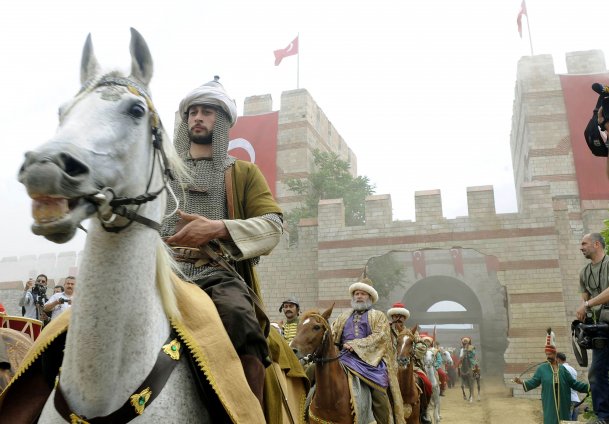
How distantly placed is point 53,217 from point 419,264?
1732cm

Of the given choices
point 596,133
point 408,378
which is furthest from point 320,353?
point 596,133

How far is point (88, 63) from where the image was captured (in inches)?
88.0

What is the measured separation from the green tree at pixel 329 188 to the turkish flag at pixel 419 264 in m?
7.99

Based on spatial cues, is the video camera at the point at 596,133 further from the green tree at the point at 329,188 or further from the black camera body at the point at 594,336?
the green tree at the point at 329,188

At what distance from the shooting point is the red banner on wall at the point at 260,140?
2716cm

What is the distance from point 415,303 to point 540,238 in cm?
896


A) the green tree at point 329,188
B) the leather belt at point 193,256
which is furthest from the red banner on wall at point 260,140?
the leather belt at point 193,256

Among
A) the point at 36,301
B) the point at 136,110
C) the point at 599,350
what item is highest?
the point at 136,110

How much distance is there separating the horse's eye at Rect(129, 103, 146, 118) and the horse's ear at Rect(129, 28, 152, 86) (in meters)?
0.30

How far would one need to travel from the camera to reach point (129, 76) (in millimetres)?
2170

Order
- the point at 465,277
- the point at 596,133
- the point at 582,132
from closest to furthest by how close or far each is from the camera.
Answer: the point at 596,133 → the point at 465,277 → the point at 582,132

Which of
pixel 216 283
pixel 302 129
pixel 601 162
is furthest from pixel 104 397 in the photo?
pixel 302 129

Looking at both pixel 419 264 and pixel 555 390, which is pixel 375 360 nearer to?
pixel 555 390

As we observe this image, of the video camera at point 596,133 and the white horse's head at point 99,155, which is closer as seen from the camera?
the white horse's head at point 99,155
